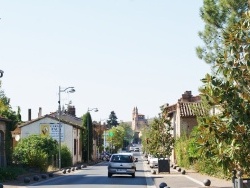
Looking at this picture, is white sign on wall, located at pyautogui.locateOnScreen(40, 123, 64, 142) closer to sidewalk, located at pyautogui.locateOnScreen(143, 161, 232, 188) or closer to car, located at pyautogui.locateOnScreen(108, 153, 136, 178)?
car, located at pyautogui.locateOnScreen(108, 153, 136, 178)

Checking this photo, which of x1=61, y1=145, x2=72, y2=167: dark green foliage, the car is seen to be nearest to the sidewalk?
the car

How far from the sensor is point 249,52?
1266 centimetres

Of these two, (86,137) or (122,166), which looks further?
(86,137)

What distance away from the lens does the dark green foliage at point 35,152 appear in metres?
44.1

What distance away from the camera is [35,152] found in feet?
145

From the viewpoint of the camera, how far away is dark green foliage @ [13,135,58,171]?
4409 cm

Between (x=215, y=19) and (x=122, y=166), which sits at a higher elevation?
(x=215, y=19)

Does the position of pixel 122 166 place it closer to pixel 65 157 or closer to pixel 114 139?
pixel 65 157

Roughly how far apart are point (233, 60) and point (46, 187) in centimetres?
1755

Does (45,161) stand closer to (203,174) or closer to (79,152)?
(203,174)

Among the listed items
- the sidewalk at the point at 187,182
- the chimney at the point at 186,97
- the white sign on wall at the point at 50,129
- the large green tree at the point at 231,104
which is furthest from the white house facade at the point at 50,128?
the large green tree at the point at 231,104

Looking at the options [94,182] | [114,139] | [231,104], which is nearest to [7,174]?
[94,182]

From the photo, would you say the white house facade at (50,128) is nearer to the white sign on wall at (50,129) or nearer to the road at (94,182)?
the white sign on wall at (50,129)

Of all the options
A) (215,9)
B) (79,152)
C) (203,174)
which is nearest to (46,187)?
(215,9)
